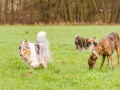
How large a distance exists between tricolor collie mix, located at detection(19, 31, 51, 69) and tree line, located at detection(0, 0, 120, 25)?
118 ft

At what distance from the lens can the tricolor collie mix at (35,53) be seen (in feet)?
29.7

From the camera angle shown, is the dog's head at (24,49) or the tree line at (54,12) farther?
the tree line at (54,12)

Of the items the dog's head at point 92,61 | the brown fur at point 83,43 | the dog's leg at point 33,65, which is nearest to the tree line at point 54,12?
the brown fur at point 83,43

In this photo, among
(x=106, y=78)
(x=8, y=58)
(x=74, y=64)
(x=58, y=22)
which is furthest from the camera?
(x=58, y=22)

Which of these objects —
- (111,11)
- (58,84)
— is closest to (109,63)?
(58,84)

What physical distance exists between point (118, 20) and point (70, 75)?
135ft

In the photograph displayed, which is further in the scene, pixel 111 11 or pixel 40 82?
pixel 111 11

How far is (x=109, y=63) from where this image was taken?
387 inches

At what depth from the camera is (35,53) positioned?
372 inches

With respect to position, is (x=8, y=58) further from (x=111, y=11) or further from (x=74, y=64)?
(x=111, y=11)

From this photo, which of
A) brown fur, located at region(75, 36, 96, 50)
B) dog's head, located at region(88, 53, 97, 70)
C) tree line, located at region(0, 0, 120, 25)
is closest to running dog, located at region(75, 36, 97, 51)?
brown fur, located at region(75, 36, 96, 50)

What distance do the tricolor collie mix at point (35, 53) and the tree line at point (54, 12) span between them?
36090mm

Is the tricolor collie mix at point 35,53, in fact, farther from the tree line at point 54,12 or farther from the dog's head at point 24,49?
the tree line at point 54,12

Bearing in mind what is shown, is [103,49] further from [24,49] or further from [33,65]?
[24,49]
